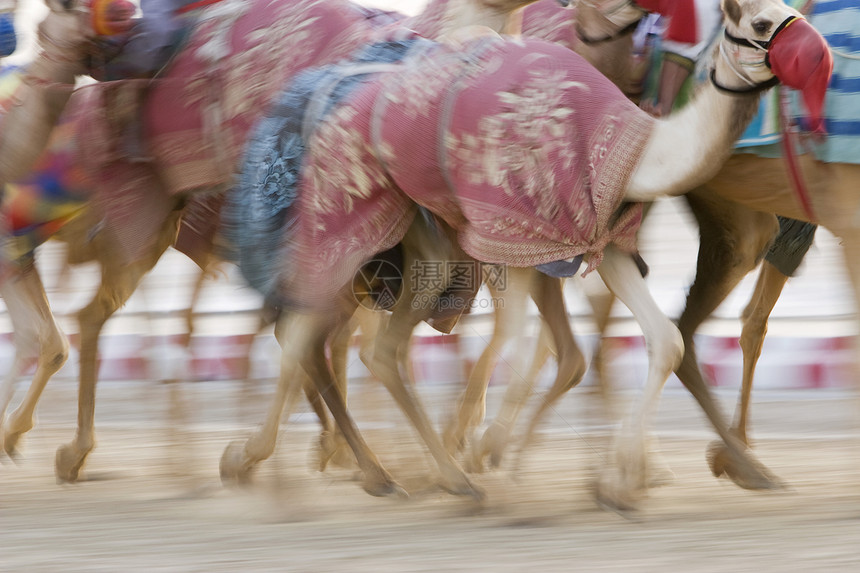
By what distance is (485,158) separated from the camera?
4145 millimetres

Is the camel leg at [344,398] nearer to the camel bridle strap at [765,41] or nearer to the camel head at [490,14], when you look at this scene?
the camel head at [490,14]

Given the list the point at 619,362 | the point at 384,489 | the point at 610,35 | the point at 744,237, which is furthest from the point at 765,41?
the point at 619,362

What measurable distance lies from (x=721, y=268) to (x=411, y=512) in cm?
147

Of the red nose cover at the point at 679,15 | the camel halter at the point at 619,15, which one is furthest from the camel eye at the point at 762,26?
the camel halter at the point at 619,15

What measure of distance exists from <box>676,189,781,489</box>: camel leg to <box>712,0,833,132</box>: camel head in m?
1.03

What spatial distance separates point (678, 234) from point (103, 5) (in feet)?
27.3

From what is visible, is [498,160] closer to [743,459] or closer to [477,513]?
[477,513]

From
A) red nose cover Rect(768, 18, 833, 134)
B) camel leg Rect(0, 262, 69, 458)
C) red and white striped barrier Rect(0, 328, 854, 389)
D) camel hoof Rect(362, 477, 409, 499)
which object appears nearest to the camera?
red nose cover Rect(768, 18, 833, 134)

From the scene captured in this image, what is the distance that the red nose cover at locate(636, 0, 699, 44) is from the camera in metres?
4.50

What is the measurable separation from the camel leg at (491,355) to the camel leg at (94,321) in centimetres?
141

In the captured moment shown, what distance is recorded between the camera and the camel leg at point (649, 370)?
169 inches

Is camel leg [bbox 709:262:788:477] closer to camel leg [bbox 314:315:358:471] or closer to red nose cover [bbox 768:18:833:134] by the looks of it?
camel leg [bbox 314:315:358:471]

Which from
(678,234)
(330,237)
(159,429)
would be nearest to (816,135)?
(330,237)

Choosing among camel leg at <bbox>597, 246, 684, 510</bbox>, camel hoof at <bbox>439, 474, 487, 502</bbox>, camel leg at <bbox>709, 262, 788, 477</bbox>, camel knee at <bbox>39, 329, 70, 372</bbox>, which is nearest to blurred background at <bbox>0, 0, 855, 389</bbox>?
camel knee at <bbox>39, 329, 70, 372</bbox>
